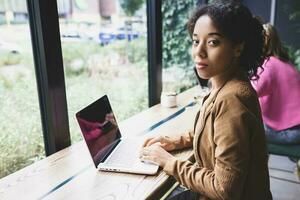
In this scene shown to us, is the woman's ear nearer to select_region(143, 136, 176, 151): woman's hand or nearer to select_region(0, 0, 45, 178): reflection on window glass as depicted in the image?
select_region(143, 136, 176, 151): woman's hand

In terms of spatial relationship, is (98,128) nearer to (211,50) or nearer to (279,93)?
(211,50)

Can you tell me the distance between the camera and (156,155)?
124 cm

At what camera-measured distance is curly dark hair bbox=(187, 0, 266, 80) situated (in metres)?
1.02

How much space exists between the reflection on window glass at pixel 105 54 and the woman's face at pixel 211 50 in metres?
0.77

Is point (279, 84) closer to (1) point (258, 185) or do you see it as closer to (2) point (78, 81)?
(1) point (258, 185)

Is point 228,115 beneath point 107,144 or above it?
above

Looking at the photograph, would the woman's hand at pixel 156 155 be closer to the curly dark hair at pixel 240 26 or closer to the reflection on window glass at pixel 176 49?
the curly dark hair at pixel 240 26

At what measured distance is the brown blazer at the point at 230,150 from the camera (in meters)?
0.95

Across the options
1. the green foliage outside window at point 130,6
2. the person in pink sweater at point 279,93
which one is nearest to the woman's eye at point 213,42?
the person in pink sweater at point 279,93

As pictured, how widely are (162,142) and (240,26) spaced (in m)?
0.63

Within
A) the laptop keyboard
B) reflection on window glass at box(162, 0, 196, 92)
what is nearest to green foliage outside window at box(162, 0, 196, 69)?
reflection on window glass at box(162, 0, 196, 92)

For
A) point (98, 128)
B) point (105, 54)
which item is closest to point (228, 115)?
point (98, 128)

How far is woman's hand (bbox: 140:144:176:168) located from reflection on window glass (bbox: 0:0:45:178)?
58cm

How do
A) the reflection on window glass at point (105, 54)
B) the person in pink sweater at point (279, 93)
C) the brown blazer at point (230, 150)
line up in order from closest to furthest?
the brown blazer at point (230, 150) → the reflection on window glass at point (105, 54) → the person in pink sweater at point (279, 93)
